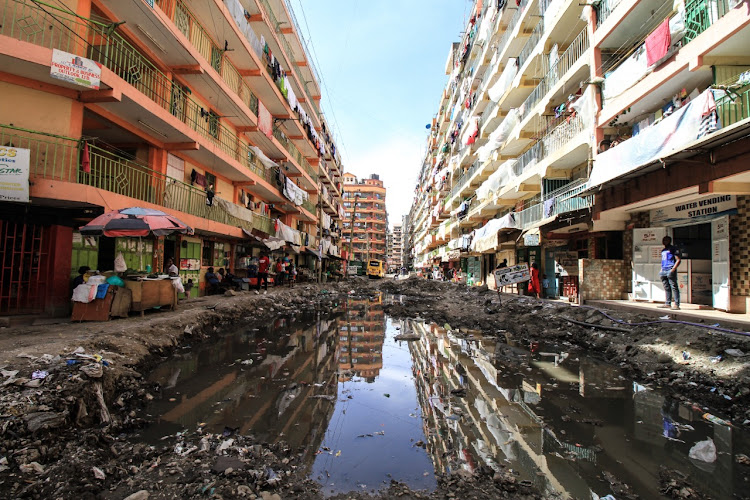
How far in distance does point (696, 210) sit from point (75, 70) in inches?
661

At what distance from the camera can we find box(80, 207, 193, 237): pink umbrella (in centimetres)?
762

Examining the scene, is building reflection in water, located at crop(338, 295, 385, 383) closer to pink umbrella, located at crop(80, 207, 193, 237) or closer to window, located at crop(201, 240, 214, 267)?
pink umbrella, located at crop(80, 207, 193, 237)

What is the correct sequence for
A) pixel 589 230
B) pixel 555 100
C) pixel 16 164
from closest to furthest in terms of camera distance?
pixel 16 164 < pixel 589 230 < pixel 555 100

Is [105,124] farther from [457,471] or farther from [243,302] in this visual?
[457,471]

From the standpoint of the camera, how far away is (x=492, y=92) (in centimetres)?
2350

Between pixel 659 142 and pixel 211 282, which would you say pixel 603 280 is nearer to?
pixel 659 142

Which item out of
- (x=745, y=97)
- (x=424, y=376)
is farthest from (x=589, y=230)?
(x=424, y=376)

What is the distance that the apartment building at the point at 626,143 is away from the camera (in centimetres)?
819

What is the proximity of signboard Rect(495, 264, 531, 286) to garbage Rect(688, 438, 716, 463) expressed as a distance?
874 centimetres

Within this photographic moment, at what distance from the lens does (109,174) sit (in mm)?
10148

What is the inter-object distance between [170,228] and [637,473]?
31.8ft

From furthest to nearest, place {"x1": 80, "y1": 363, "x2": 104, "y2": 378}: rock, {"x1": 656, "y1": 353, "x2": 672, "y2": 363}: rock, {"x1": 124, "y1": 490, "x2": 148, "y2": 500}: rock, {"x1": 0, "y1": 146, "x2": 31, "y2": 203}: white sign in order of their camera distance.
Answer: {"x1": 0, "y1": 146, "x2": 31, "y2": 203}: white sign, {"x1": 656, "y1": 353, "x2": 672, "y2": 363}: rock, {"x1": 80, "y1": 363, "x2": 104, "y2": 378}: rock, {"x1": 124, "y1": 490, "x2": 148, "y2": 500}: rock

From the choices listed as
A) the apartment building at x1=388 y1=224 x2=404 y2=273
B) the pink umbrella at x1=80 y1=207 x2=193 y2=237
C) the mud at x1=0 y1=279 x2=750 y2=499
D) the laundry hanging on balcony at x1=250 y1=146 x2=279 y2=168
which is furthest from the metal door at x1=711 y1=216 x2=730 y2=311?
the apartment building at x1=388 y1=224 x2=404 y2=273

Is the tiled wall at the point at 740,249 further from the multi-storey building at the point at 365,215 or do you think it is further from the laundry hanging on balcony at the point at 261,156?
the multi-storey building at the point at 365,215
